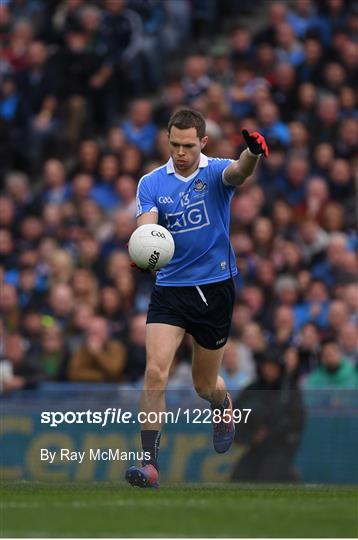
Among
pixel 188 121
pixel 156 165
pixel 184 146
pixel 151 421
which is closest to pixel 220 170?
pixel 184 146

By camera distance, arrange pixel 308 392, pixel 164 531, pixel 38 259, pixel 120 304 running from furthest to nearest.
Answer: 1. pixel 38 259
2. pixel 120 304
3. pixel 308 392
4. pixel 164 531

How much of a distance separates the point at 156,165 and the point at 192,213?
742 centimetres

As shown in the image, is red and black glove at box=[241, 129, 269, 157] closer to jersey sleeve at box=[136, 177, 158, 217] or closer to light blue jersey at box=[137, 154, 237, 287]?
light blue jersey at box=[137, 154, 237, 287]

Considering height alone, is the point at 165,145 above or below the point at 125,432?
above

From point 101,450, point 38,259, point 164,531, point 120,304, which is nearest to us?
point 164,531

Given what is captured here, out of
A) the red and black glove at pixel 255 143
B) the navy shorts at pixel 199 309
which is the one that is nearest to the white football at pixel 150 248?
the navy shorts at pixel 199 309

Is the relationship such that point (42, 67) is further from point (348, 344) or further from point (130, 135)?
point (348, 344)

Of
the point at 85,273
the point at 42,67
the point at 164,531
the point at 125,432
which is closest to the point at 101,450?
the point at 125,432

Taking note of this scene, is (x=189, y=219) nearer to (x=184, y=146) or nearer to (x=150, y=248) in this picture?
(x=184, y=146)

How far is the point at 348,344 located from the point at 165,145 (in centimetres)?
395

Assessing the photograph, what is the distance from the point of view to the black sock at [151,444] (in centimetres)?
1128

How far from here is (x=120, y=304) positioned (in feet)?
58.0

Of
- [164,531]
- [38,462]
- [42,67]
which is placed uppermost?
[42,67]

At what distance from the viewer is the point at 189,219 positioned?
38.2ft
